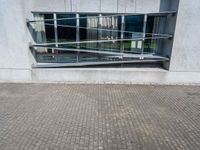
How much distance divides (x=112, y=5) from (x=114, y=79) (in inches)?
126

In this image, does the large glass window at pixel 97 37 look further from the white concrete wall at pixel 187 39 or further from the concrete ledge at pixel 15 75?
the concrete ledge at pixel 15 75

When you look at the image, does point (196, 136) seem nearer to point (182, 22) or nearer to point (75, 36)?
point (182, 22)

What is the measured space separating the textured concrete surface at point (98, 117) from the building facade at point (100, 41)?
63cm

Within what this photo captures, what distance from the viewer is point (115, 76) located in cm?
716

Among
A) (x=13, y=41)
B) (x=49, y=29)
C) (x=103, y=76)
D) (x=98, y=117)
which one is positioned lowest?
(x=98, y=117)

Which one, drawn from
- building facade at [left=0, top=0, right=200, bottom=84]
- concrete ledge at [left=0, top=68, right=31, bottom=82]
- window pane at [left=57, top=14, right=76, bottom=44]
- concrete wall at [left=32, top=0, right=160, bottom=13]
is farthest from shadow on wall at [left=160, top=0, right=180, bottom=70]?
concrete ledge at [left=0, top=68, right=31, bottom=82]

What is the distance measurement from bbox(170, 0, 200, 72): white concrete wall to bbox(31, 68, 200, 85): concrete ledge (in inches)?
15.5

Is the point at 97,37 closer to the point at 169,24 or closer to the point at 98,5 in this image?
the point at 98,5

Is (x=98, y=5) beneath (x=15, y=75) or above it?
above

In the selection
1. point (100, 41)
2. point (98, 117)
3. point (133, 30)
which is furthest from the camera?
point (133, 30)

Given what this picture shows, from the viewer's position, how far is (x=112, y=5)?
7.18 metres

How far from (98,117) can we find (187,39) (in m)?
4.95

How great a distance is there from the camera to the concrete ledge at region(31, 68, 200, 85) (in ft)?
23.3

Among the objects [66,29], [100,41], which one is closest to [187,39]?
[100,41]
